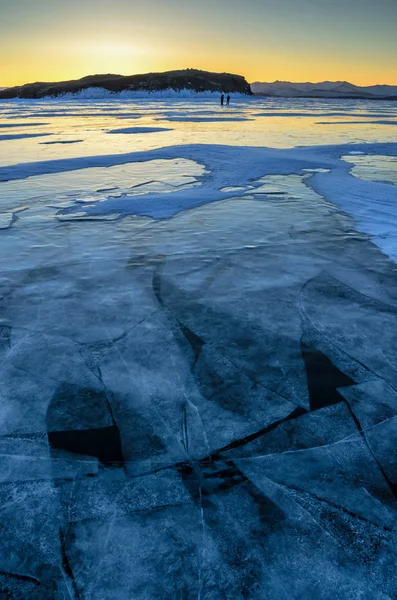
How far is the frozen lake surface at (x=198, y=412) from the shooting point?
141 centimetres

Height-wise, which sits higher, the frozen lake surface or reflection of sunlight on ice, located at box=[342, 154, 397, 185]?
reflection of sunlight on ice, located at box=[342, 154, 397, 185]

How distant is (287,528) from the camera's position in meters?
1.51

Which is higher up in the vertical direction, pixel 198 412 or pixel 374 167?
pixel 374 167

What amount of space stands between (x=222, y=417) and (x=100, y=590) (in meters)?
0.94

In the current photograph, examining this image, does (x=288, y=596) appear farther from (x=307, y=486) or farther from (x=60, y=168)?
(x=60, y=168)

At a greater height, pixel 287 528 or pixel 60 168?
pixel 60 168

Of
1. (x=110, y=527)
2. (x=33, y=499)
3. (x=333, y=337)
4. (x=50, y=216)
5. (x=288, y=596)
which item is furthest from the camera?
(x=50, y=216)

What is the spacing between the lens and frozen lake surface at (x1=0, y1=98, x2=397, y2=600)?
4.61 ft

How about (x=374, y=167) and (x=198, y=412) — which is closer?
(x=198, y=412)

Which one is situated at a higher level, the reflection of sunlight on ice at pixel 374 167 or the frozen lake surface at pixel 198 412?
the reflection of sunlight on ice at pixel 374 167

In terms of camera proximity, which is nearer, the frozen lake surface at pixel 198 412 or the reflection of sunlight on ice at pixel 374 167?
the frozen lake surface at pixel 198 412

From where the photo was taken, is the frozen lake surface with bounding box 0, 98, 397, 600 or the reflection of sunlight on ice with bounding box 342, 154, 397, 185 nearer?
the frozen lake surface with bounding box 0, 98, 397, 600

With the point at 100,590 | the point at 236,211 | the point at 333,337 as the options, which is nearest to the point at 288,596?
the point at 100,590

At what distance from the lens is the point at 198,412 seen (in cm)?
209
